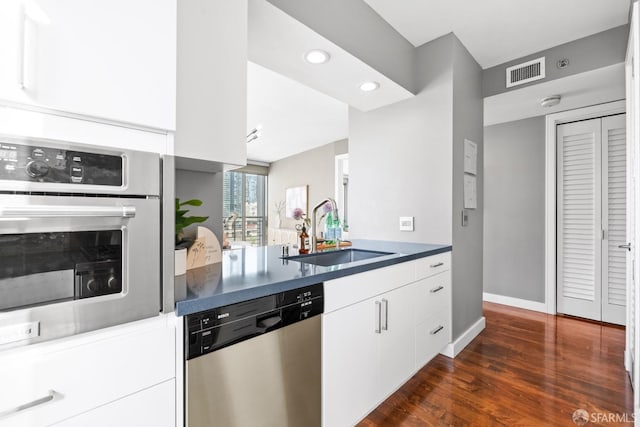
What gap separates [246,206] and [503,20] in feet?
21.3

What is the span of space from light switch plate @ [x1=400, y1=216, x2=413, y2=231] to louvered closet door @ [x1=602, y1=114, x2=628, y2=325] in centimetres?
212

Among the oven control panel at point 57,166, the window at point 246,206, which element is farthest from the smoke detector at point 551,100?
the window at point 246,206

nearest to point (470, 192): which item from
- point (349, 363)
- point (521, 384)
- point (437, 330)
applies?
point (437, 330)

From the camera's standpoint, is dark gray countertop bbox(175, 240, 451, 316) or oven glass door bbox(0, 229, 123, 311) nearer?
oven glass door bbox(0, 229, 123, 311)

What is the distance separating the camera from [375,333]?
163cm

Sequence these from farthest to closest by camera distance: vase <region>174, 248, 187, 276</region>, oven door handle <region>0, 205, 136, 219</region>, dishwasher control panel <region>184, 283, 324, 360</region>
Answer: vase <region>174, 248, 187, 276</region>
dishwasher control panel <region>184, 283, 324, 360</region>
oven door handle <region>0, 205, 136, 219</region>

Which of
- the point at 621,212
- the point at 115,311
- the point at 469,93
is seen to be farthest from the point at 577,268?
the point at 115,311

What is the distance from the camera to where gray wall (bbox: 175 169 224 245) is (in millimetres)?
1553

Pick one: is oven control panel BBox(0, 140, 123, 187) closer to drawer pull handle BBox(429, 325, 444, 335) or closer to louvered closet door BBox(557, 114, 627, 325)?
drawer pull handle BBox(429, 325, 444, 335)

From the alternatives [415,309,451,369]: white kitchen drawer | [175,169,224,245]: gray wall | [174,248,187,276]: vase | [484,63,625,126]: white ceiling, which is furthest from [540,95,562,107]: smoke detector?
[174,248,187,276]: vase

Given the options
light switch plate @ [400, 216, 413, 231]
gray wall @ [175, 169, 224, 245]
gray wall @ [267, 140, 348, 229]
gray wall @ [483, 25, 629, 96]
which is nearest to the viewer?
gray wall @ [175, 169, 224, 245]

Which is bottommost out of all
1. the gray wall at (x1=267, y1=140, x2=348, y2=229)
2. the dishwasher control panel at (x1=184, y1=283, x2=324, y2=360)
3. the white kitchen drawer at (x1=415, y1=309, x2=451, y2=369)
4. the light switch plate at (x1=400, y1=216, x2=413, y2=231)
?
the white kitchen drawer at (x1=415, y1=309, x2=451, y2=369)

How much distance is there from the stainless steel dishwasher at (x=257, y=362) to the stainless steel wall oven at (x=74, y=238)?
0.75 feet

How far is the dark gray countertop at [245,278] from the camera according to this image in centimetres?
98
